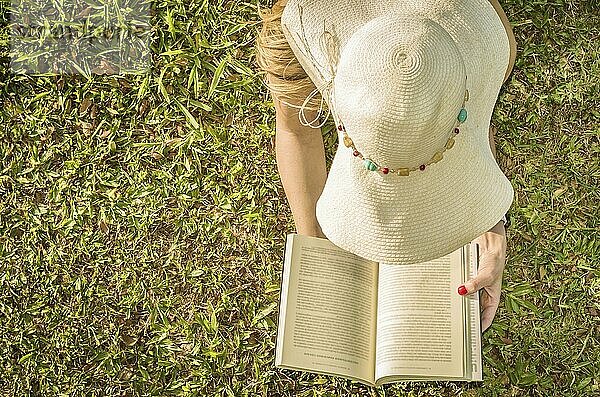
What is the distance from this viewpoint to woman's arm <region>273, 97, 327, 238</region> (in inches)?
60.3

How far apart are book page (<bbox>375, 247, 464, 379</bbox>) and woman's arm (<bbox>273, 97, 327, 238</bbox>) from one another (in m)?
0.21

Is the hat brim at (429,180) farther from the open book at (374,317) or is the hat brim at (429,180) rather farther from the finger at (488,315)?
the finger at (488,315)

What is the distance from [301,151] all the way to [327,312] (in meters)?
0.33

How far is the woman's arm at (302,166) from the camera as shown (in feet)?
5.02

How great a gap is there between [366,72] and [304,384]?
107cm

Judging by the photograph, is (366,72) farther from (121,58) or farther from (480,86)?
(121,58)

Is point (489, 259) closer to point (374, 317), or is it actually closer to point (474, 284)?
point (474, 284)

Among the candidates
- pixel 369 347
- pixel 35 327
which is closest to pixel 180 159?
pixel 35 327

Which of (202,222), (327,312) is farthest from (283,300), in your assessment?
(202,222)

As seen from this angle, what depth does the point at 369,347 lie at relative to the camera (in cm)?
149

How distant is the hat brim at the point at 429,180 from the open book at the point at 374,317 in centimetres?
38

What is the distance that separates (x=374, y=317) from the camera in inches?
59.0

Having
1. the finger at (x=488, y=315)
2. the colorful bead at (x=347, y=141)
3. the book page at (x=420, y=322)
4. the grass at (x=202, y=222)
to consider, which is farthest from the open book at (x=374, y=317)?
the colorful bead at (x=347, y=141)

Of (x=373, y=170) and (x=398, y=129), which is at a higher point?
(x=398, y=129)
